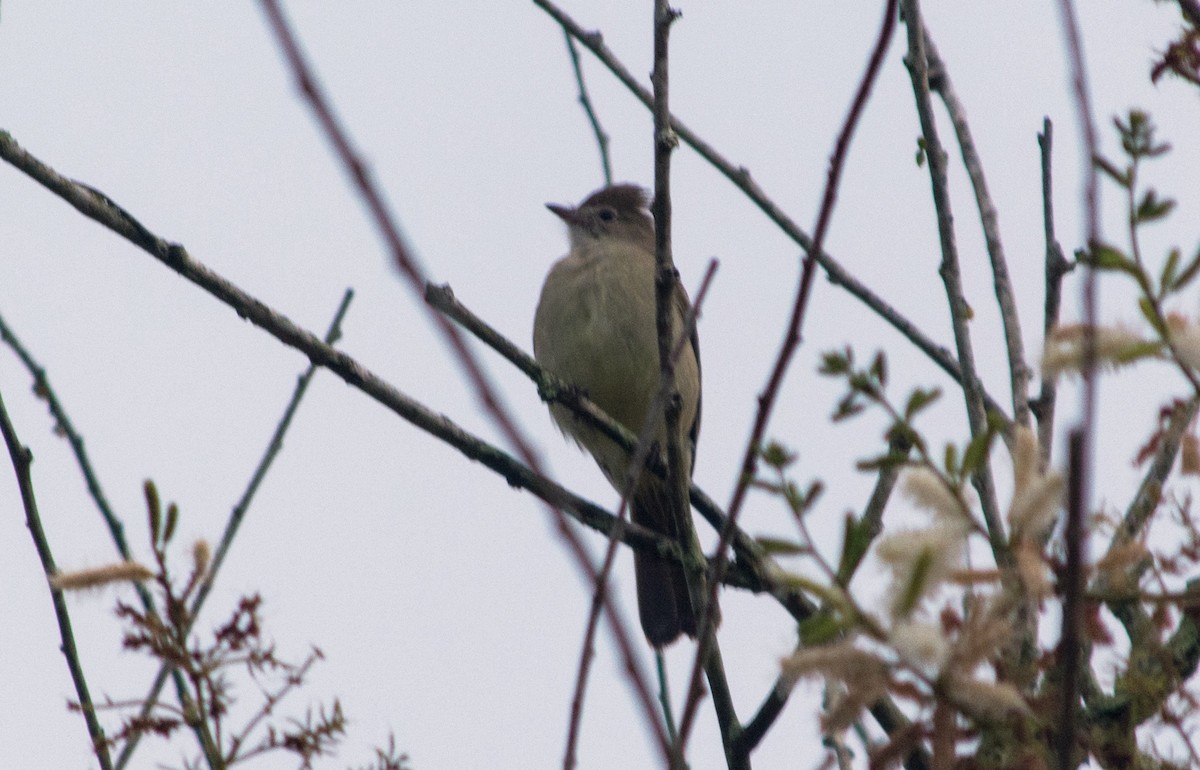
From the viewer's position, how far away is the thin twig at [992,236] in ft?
11.5

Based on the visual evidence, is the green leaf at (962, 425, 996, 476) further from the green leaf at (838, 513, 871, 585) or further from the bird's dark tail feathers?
the bird's dark tail feathers

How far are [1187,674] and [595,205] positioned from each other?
19.4ft

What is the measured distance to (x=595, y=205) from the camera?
27.1ft

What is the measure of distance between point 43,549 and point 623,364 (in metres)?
3.74

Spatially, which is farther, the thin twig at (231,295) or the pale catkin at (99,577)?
the thin twig at (231,295)

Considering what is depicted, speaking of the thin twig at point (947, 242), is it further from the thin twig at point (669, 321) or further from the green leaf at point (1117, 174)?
the green leaf at point (1117, 174)

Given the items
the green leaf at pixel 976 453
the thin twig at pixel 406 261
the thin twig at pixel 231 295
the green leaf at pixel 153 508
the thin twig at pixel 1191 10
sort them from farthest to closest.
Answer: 1. the thin twig at pixel 231 295
2. the thin twig at pixel 1191 10
3. the green leaf at pixel 153 508
4. the green leaf at pixel 976 453
5. the thin twig at pixel 406 261

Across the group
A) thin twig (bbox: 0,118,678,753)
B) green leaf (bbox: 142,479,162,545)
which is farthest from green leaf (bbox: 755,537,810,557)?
thin twig (bbox: 0,118,678,753)

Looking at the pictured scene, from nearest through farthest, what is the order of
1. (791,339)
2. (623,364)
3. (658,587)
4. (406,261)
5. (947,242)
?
(406,261)
(791,339)
(947,242)
(623,364)
(658,587)

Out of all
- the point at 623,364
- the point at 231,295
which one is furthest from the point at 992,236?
the point at 623,364

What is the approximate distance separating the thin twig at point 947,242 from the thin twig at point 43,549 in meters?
1.96

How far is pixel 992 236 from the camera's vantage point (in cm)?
399

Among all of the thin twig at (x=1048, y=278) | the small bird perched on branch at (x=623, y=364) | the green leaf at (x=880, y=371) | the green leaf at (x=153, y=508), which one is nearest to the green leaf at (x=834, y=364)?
the green leaf at (x=880, y=371)

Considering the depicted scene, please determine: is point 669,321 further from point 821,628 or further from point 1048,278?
point 821,628
